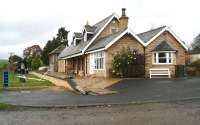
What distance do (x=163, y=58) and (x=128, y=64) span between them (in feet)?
14.6

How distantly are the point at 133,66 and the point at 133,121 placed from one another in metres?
21.8

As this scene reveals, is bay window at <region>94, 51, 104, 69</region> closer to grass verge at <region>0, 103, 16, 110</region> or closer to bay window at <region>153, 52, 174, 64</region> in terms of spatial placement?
bay window at <region>153, 52, 174, 64</region>

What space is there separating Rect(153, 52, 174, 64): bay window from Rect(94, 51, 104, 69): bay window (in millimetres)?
5236

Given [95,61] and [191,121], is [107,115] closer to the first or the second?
[191,121]

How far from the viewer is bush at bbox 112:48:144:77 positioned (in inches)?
1260

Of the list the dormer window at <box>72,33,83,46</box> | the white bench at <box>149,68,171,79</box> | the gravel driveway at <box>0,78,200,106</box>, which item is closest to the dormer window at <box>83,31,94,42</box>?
the dormer window at <box>72,33,83,46</box>

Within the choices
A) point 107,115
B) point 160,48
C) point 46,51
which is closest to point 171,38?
point 160,48

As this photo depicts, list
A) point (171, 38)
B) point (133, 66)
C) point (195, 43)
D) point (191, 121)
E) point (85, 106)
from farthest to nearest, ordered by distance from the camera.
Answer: point (195, 43) → point (171, 38) → point (133, 66) → point (85, 106) → point (191, 121)

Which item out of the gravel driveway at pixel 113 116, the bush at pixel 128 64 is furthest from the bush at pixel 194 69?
the gravel driveway at pixel 113 116

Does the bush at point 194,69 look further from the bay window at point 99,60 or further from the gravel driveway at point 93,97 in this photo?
the gravel driveway at point 93,97

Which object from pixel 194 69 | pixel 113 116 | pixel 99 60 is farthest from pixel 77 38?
pixel 113 116

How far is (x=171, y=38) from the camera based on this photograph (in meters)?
35.5

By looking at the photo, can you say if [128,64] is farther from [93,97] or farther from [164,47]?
[93,97]

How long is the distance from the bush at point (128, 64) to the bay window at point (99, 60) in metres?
1.87
